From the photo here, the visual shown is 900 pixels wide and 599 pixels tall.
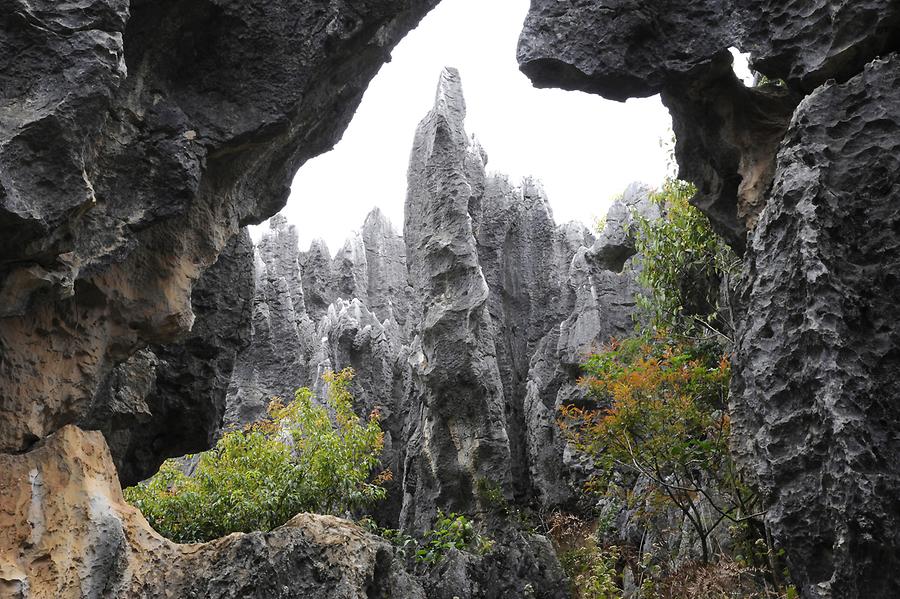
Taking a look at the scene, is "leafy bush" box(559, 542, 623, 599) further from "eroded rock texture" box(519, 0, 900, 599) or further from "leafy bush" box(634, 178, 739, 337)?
"leafy bush" box(634, 178, 739, 337)

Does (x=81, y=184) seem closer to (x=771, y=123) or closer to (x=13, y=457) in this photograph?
(x=13, y=457)

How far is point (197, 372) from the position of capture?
843 centimetres

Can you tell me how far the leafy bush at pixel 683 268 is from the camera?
1115 cm

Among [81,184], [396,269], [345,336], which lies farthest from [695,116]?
[396,269]

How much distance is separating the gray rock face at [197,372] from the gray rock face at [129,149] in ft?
4.07

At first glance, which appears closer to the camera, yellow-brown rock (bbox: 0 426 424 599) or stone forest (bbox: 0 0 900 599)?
stone forest (bbox: 0 0 900 599)

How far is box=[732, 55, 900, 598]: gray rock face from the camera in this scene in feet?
16.0

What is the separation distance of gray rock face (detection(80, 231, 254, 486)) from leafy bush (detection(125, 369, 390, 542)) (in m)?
2.54

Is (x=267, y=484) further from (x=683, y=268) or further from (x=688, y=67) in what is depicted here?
(x=688, y=67)

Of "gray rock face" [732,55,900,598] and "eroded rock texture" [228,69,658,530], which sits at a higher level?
"eroded rock texture" [228,69,658,530]

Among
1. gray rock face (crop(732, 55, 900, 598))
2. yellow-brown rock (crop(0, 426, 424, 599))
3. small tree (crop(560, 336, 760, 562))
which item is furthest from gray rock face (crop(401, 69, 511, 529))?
gray rock face (crop(732, 55, 900, 598))

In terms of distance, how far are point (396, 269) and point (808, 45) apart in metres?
20.0

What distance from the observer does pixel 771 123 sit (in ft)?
25.0

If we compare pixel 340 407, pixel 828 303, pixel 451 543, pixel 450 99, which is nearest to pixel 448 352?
pixel 340 407
